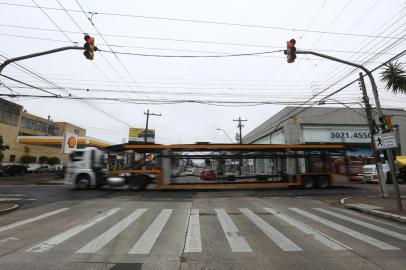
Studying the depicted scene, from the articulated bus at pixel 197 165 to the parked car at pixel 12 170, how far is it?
2475 centimetres

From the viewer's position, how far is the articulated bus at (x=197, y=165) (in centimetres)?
1908

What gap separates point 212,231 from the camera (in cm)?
748

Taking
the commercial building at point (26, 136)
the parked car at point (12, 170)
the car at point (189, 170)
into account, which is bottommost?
the car at point (189, 170)

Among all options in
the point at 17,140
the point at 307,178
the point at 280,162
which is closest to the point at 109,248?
the point at 280,162

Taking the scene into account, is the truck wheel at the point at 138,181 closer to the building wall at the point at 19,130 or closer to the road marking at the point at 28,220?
the road marking at the point at 28,220

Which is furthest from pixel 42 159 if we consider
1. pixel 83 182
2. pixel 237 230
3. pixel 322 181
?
pixel 237 230

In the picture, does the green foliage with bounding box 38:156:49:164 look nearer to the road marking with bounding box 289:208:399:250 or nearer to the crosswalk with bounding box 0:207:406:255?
the crosswalk with bounding box 0:207:406:255

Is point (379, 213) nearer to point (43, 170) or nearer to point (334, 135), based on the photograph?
point (334, 135)

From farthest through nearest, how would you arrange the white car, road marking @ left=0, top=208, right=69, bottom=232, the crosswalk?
the white car → road marking @ left=0, top=208, right=69, bottom=232 → the crosswalk

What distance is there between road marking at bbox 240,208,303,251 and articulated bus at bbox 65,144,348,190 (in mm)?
9295

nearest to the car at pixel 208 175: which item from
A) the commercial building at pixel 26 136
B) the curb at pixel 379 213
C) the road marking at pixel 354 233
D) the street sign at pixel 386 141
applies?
the curb at pixel 379 213

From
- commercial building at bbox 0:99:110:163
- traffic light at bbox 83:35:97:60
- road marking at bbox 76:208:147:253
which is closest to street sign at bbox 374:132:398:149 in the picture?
road marking at bbox 76:208:147:253

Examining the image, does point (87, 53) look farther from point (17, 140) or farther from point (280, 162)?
point (17, 140)

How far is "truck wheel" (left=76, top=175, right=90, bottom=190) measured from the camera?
19578 mm
